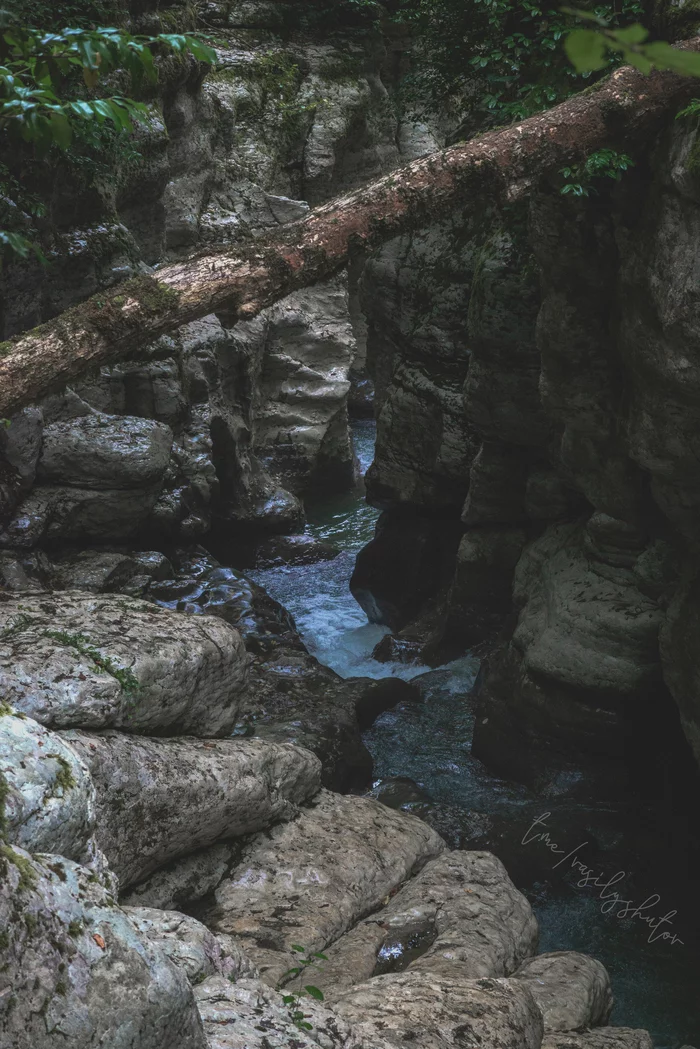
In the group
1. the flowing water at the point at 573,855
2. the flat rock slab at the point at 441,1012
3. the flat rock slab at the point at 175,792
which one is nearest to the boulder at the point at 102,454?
the flowing water at the point at 573,855

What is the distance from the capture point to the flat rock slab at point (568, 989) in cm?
479

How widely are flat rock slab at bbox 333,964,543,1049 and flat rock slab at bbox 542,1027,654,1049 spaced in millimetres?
321

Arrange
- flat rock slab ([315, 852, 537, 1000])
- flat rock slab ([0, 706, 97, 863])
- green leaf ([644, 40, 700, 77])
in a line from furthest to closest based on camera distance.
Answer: flat rock slab ([315, 852, 537, 1000]), flat rock slab ([0, 706, 97, 863]), green leaf ([644, 40, 700, 77])

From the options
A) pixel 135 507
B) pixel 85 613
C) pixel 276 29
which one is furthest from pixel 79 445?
pixel 276 29

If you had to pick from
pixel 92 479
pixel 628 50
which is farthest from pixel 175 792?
pixel 92 479

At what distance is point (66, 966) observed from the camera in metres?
2.20

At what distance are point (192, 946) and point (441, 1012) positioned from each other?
1201 mm

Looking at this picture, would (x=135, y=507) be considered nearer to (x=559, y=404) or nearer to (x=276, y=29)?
(x=559, y=404)

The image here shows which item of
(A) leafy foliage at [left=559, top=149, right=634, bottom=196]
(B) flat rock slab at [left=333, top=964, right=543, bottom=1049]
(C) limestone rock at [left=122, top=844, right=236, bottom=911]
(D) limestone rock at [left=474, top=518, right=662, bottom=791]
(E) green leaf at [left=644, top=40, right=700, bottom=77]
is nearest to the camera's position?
(E) green leaf at [left=644, top=40, right=700, bottom=77]

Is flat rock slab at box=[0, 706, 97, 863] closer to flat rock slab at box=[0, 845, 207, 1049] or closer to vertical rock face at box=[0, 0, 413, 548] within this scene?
flat rock slab at box=[0, 845, 207, 1049]

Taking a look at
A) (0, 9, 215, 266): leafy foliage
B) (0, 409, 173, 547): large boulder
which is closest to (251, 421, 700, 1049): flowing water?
(0, 409, 173, 547): large boulder

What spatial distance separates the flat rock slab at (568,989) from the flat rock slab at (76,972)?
2.78 meters

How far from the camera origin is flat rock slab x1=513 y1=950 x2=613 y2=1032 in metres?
4.79

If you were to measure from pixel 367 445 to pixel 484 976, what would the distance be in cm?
2118
